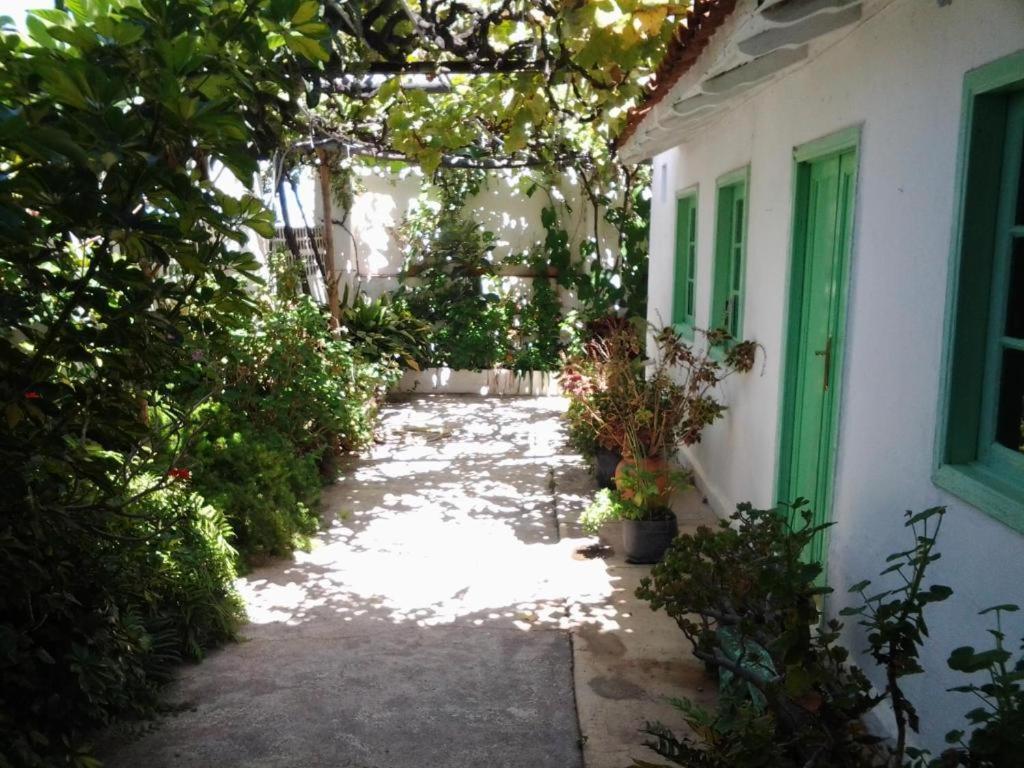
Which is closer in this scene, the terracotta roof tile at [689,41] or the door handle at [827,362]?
the terracotta roof tile at [689,41]

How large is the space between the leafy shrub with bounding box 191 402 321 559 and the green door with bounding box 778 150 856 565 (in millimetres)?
3095

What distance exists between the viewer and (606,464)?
7.47 m

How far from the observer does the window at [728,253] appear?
6359 millimetres

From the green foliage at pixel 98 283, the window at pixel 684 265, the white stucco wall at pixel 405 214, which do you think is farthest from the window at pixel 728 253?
the white stucco wall at pixel 405 214

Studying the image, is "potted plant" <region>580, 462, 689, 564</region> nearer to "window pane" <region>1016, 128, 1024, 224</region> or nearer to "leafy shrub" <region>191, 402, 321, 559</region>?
"leafy shrub" <region>191, 402, 321, 559</region>

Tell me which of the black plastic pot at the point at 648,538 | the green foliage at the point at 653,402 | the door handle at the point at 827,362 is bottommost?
the black plastic pot at the point at 648,538

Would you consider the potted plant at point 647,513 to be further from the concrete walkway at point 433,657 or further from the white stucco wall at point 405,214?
the white stucco wall at point 405,214

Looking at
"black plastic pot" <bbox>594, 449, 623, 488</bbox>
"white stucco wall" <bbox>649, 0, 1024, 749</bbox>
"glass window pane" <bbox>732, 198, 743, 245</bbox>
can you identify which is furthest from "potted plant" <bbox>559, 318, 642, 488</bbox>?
"white stucco wall" <bbox>649, 0, 1024, 749</bbox>

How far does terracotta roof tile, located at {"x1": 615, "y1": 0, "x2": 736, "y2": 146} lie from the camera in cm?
375

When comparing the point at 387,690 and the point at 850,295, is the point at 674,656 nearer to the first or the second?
the point at 387,690

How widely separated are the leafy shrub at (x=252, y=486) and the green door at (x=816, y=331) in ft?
10.2

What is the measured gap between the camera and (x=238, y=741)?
12.1 ft

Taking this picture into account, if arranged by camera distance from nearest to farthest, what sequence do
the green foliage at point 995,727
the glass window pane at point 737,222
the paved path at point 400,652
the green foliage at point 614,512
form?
1. the green foliage at point 995,727
2. the paved path at point 400,652
3. the green foliage at point 614,512
4. the glass window pane at point 737,222

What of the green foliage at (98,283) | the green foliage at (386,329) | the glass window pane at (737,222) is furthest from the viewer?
the green foliage at (386,329)
